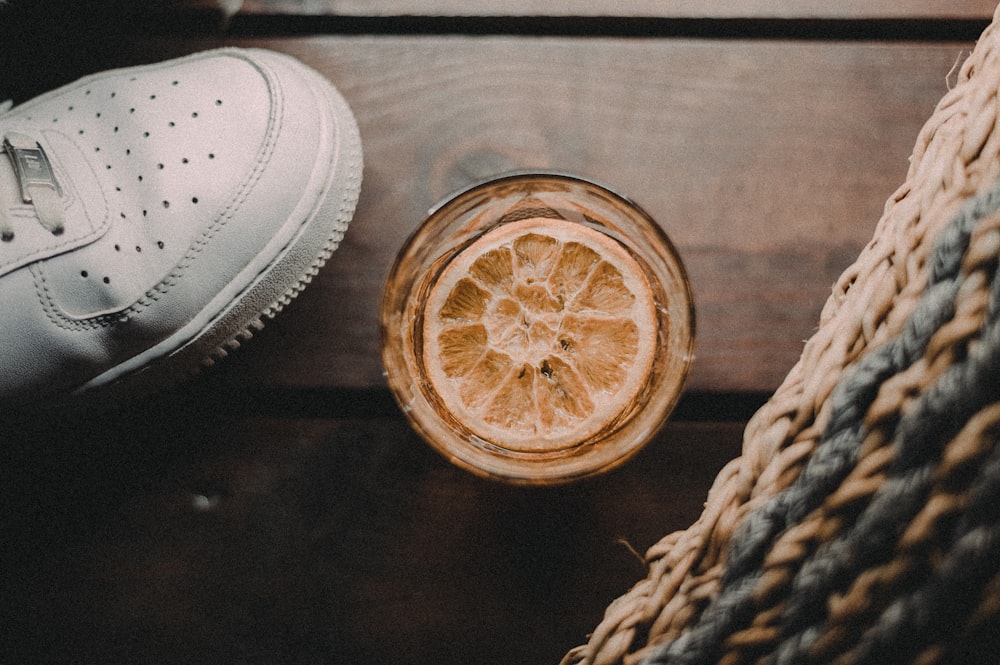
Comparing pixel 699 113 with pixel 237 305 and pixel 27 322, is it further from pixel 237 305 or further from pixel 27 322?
pixel 27 322

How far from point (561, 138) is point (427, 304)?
0.64ft

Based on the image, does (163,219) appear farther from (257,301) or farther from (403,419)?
(403,419)

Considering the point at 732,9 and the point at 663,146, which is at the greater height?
the point at 732,9

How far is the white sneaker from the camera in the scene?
547 mm

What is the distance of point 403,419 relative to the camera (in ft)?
1.97

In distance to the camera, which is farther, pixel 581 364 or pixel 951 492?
pixel 581 364

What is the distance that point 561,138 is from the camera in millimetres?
612

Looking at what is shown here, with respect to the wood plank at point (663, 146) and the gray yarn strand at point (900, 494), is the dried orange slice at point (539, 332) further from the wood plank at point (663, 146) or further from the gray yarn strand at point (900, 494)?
the gray yarn strand at point (900, 494)

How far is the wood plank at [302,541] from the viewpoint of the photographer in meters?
0.59

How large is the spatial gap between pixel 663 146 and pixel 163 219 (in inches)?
16.5

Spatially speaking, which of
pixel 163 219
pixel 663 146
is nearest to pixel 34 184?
pixel 163 219

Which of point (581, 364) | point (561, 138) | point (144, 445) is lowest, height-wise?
point (144, 445)

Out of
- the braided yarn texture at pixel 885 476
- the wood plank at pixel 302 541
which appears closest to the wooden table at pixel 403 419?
the wood plank at pixel 302 541

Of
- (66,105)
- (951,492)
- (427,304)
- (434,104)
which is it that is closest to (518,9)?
(434,104)
